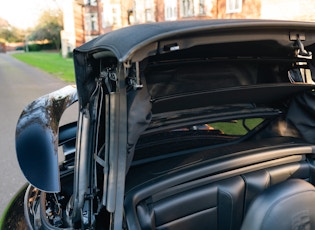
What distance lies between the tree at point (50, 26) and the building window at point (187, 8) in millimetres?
32647

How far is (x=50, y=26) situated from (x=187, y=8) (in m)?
35.5

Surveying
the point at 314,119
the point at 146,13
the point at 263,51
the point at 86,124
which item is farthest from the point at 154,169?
the point at 146,13

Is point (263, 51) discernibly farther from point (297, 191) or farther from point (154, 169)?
point (154, 169)

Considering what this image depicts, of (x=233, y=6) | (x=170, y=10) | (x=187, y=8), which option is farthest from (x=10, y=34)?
(x=233, y=6)

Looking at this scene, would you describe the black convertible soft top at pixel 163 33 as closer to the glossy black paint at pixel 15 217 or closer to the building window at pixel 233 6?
the glossy black paint at pixel 15 217

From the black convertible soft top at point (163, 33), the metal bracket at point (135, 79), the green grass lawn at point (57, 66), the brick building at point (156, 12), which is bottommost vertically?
the green grass lawn at point (57, 66)

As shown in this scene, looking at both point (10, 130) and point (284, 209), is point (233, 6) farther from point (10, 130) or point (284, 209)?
point (284, 209)

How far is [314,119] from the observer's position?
7.86 ft

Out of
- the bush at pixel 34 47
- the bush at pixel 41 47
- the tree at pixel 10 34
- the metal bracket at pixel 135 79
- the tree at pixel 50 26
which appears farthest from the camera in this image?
the tree at pixel 10 34

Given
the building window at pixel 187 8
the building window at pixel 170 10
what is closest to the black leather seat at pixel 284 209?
the building window at pixel 187 8

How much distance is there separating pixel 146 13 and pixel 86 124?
29.3m

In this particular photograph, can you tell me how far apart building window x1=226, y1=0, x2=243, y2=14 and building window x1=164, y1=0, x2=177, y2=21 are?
19.4 ft

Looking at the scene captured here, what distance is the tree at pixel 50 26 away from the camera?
52.4 metres

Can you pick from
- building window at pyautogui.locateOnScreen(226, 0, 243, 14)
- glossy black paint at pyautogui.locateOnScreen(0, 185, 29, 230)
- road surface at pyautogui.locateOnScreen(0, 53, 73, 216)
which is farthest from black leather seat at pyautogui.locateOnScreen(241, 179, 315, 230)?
building window at pyautogui.locateOnScreen(226, 0, 243, 14)
